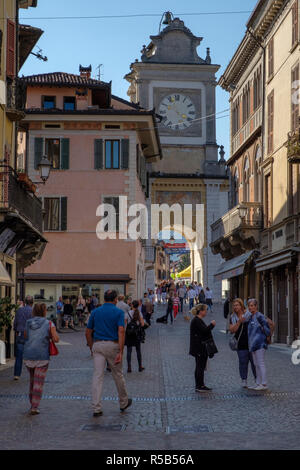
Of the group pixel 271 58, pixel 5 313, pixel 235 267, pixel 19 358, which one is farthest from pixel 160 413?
pixel 235 267

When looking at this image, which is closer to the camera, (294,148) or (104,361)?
(104,361)

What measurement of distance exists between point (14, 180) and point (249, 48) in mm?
17569

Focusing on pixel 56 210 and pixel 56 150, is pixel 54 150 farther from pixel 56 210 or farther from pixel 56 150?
pixel 56 210

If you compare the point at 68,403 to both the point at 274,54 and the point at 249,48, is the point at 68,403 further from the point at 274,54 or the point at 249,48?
the point at 249,48

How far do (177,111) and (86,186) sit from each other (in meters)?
23.7

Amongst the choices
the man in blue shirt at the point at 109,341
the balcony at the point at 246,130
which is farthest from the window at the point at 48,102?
the man in blue shirt at the point at 109,341

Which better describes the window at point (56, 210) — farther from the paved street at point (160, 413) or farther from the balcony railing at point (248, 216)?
the paved street at point (160, 413)

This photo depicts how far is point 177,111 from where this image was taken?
211 feet

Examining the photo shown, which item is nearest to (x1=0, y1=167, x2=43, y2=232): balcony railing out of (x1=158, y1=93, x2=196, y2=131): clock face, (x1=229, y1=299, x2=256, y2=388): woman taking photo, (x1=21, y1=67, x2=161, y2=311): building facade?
(x1=229, y1=299, x2=256, y2=388): woman taking photo

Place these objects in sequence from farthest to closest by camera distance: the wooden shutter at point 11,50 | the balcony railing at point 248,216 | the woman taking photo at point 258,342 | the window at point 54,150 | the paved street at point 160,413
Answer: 1. the window at point 54,150
2. the balcony railing at point 248,216
3. the wooden shutter at point 11,50
4. the woman taking photo at point 258,342
5. the paved street at point 160,413

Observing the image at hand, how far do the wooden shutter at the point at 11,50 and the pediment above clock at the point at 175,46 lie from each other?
135 ft

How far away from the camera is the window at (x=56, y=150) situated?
42188mm

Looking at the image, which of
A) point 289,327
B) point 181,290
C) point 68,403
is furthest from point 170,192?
point 68,403
